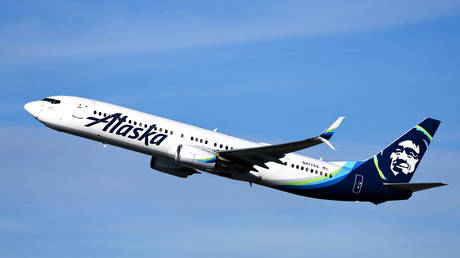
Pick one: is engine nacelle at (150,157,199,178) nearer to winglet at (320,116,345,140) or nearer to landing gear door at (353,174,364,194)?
landing gear door at (353,174,364,194)

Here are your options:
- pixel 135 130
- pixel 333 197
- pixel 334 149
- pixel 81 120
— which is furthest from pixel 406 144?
pixel 81 120

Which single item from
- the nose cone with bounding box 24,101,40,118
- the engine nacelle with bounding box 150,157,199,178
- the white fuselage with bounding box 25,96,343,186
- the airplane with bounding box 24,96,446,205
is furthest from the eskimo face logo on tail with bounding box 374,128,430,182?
the nose cone with bounding box 24,101,40,118

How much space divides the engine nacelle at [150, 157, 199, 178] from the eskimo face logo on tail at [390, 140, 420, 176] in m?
16.5

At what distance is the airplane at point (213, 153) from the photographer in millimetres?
49188

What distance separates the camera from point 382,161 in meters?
56.1

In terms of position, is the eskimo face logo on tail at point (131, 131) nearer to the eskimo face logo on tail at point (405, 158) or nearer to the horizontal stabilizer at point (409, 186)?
the horizontal stabilizer at point (409, 186)

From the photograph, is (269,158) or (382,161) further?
(382,161)

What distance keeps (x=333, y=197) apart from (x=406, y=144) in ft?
26.6

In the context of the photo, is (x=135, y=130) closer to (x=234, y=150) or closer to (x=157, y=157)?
(x=157, y=157)

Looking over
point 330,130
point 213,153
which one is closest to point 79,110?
point 213,153

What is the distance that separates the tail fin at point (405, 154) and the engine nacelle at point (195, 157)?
1476 cm

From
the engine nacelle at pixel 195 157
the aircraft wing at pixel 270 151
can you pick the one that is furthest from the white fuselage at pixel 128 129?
the aircraft wing at pixel 270 151

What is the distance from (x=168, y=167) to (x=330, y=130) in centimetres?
1532

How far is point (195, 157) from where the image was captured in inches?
1912
